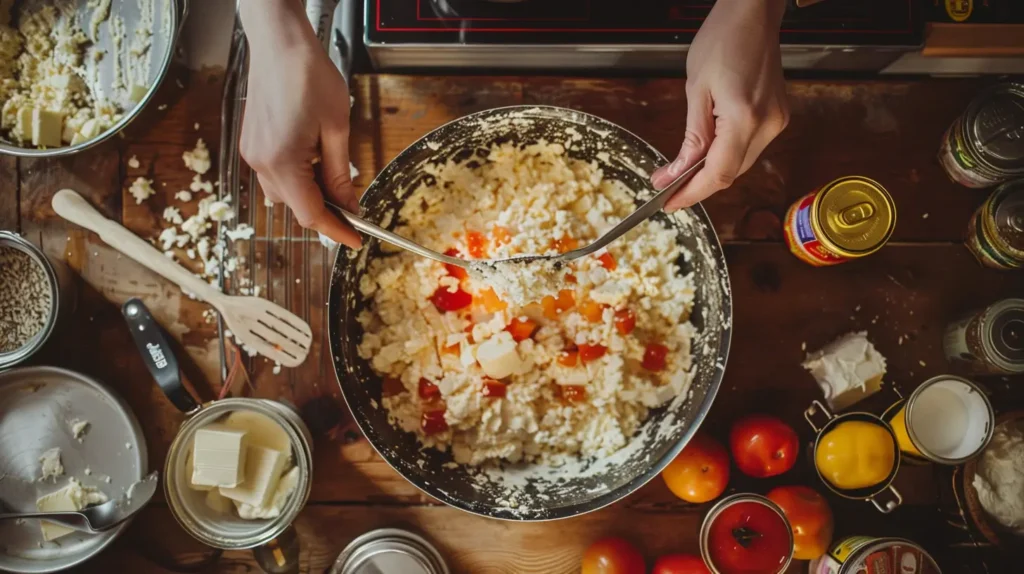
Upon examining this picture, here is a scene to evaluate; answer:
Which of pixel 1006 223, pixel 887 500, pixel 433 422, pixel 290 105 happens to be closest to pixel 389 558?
pixel 433 422

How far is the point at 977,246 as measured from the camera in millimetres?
1594

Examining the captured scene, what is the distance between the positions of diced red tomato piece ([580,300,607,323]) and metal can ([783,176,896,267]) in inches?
19.7

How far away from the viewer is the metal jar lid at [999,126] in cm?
150

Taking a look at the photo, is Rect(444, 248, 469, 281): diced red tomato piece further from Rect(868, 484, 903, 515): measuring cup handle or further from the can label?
Rect(868, 484, 903, 515): measuring cup handle

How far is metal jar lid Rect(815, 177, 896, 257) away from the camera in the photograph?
144 cm

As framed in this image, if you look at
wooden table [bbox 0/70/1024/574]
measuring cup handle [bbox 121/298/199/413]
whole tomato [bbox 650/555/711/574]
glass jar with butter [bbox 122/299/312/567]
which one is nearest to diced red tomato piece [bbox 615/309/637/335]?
wooden table [bbox 0/70/1024/574]

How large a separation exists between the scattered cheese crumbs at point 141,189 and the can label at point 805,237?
1.54 meters

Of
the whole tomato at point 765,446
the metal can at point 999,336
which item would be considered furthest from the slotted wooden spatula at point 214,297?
the metal can at point 999,336

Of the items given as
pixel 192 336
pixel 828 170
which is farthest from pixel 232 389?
pixel 828 170

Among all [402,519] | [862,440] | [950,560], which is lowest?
[950,560]

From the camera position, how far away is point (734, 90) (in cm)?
117

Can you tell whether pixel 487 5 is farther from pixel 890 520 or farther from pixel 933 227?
pixel 890 520

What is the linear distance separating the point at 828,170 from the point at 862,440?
25.8 inches

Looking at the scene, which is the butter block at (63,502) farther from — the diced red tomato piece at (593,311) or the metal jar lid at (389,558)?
the diced red tomato piece at (593,311)
